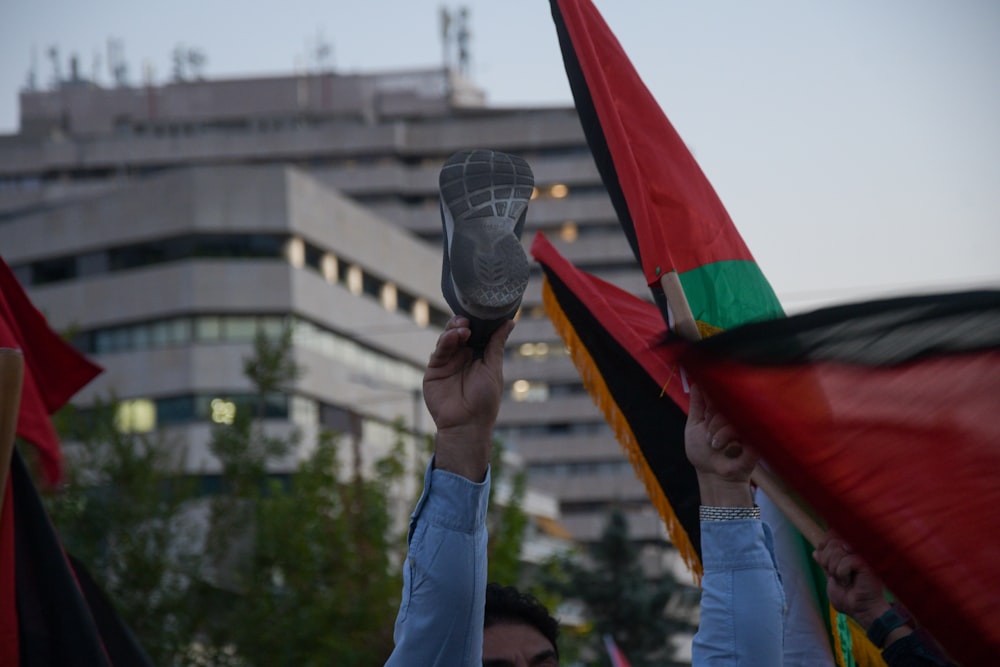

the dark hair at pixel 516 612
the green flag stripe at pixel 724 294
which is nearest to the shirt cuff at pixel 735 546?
the dark hair at pixel 516 612

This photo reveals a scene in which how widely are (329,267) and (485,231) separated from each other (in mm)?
51591

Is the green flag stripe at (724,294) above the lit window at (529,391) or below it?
below

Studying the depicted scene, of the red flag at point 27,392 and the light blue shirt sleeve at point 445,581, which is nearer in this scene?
the light blue shirt sleeve at point 445,581

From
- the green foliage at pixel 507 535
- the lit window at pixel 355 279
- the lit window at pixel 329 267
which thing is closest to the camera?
the green foliage at pixel 507 535

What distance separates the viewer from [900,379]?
2590 mm

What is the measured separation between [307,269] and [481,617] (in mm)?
50561

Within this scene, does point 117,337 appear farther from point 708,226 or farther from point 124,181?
point 708,226

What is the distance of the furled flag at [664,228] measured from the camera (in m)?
4.67

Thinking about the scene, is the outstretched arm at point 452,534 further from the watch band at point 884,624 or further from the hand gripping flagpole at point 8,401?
the hand gripping flagpole at point 8,401

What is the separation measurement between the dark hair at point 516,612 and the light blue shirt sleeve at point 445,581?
3.68 ft

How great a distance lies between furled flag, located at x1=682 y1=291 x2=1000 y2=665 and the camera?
2488mm

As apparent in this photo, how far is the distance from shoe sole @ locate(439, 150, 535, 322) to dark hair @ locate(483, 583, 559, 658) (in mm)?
1205

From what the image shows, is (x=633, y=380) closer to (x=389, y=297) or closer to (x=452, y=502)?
(x=452, y=502)

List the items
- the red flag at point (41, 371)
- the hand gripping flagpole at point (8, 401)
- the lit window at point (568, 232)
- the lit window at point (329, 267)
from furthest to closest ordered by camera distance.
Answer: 1. the lit window at point (568, 232)
2. the lit window at point (329, 267)
3. the red flag at point (41, 371)
4. the hand gripping flagpole at point (8, 401)
